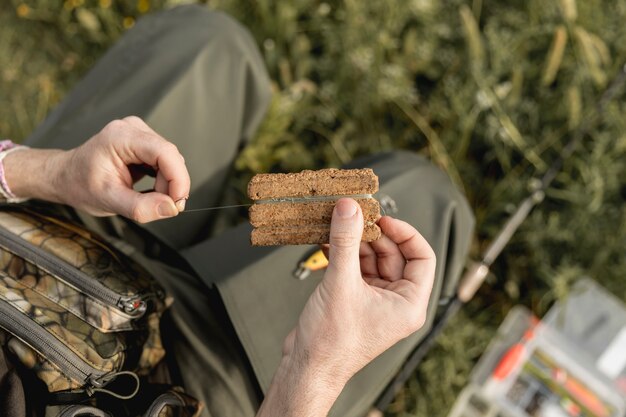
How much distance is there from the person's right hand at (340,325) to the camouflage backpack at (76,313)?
244 mm

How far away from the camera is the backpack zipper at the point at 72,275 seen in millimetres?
1101

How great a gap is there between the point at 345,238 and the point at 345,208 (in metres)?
0.06

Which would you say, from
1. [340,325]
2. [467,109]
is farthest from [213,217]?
[467,109]

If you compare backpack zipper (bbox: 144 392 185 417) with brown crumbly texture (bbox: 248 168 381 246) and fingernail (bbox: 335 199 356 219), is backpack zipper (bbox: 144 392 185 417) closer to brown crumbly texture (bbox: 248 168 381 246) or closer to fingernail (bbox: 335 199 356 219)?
brown crumbly texture (bbox: 248 168 381 246)

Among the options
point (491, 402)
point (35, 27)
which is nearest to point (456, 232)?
point (491, 402)

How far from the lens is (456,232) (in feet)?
4.89

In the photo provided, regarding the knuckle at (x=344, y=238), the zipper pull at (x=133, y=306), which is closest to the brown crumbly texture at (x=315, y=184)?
the knuckle at (x=344, y=238)

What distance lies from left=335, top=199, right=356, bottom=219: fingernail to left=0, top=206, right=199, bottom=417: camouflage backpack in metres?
0.46

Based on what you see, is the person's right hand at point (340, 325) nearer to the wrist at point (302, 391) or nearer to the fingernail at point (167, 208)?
the wrist at point (302, 391)

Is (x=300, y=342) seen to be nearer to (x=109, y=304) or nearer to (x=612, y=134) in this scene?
(x=109, y=304)

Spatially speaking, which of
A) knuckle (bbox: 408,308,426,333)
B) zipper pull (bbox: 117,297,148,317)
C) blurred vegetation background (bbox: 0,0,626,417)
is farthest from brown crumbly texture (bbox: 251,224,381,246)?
blurred vegetation background (bbox: 0,0,626,417)

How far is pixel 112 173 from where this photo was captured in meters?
1.14

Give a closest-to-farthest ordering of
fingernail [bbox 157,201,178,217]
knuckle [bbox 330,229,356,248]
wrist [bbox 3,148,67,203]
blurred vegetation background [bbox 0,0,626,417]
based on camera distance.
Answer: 1. knuckle [bbox 330,229,356,248]
2. fingernail [bbox 157,201,178,217]
3. wrist [bbox 3,148,67,203]
4. blurred vegetation background [bbox 0,0,626,417]

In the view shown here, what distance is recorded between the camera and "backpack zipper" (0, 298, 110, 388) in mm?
1027
